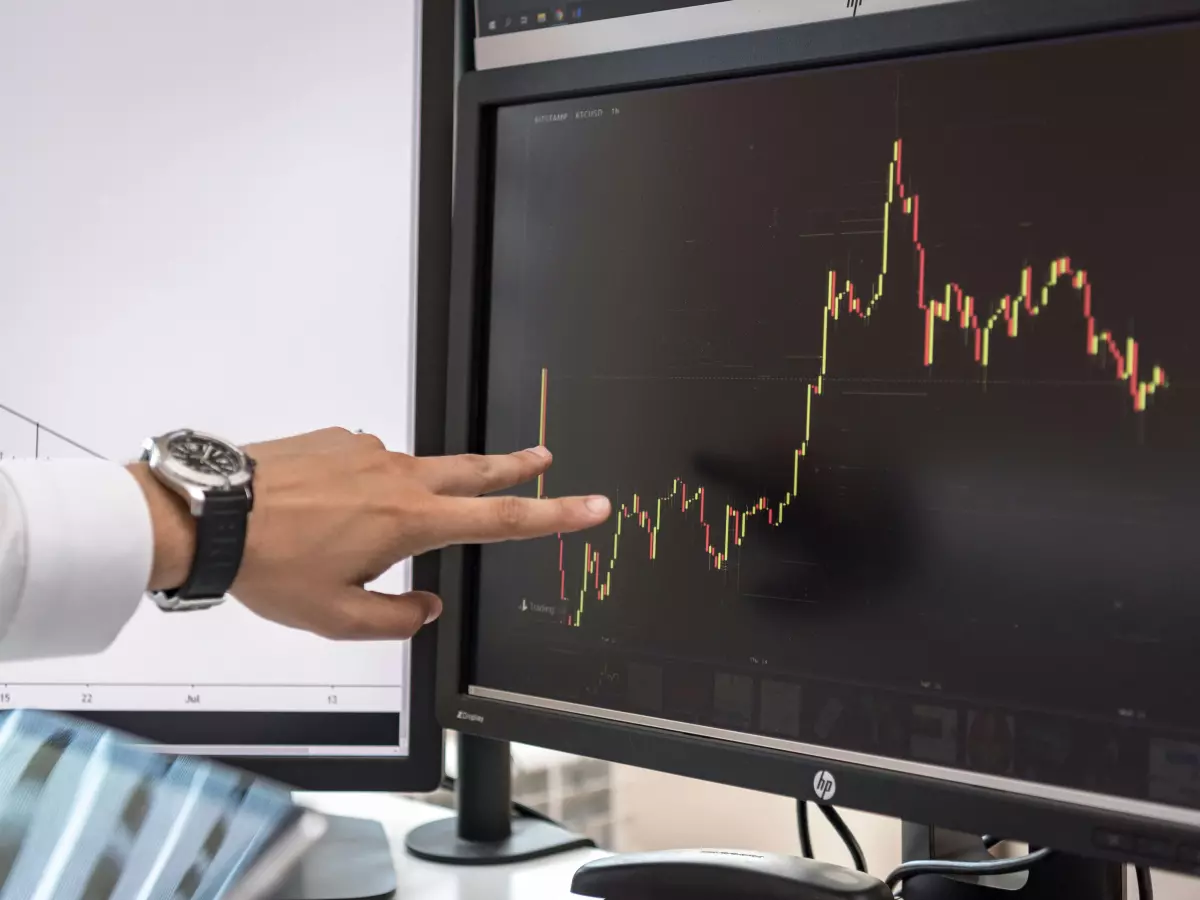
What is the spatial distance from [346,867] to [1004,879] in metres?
0.42

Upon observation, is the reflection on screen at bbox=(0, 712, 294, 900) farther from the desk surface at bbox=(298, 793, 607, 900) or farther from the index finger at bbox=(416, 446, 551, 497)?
the index finger at bbox=(416, 446, 551, 497)

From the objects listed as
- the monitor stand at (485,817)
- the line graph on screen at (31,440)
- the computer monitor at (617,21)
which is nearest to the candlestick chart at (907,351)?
the computer monitor at (617,21)

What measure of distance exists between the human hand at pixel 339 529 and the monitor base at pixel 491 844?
0.26 metres

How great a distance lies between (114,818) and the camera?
632mm

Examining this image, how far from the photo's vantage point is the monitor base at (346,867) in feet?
2.28

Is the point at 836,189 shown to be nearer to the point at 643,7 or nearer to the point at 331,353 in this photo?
the point at 643,7

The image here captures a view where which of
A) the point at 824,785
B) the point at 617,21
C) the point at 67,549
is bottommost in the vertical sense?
the point at 824,785

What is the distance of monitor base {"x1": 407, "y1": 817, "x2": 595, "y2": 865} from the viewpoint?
779 millimetres

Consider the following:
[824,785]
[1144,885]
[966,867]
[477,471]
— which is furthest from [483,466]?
[1144,885]

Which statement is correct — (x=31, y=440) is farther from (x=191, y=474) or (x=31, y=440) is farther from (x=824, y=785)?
(x=824, y=785)

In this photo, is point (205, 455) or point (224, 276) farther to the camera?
point (224, 276)

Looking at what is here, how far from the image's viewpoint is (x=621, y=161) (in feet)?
2.15

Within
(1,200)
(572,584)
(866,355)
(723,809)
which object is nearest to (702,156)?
(866,355)

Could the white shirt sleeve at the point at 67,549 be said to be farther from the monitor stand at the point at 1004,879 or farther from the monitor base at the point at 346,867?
the monitor stand at the point at 1004,879
